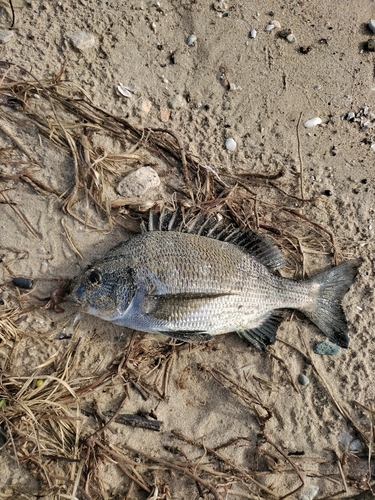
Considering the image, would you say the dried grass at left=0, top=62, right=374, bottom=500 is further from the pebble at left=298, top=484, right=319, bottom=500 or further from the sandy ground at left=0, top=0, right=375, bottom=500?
the pebble at left=298, top=484, right=319, bottom=500

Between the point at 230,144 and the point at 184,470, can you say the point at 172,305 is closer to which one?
the point at 184,470

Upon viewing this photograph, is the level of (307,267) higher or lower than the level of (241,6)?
lower

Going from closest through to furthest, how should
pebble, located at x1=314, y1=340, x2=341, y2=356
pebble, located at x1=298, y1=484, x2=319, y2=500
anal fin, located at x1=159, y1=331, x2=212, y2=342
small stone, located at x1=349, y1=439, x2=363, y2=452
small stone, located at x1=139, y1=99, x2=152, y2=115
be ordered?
1. anal fin, located at x1=159, y1=331, x2=212, y2=342
2. pebble, located at x1=298, y1=484, x2=319, y2=500
3. small stone, located at x1=349, y1=439, x2=363, y2=452
4. pebble, located at x1=314, y1=340, x2=341, y2=356
5. small stone, located at x1=139, y1=99, x2=152, y2=115

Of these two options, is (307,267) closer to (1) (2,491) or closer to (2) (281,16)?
(2) (281,16)

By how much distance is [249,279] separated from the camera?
3838 mm

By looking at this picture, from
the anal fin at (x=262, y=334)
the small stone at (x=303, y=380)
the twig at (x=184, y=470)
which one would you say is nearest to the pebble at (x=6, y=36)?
the anal fin at (x=262, y=334)

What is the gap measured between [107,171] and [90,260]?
930 mm

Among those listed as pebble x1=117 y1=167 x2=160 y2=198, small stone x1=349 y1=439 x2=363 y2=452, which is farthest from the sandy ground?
pebble x1=117 y1=167 x2=160 y2=198

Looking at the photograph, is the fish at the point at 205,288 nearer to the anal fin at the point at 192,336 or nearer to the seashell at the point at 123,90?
the anal fin at the point at 192,336

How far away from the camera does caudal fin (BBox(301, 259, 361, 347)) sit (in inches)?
159

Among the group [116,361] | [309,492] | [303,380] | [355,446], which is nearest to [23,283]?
[116,361]

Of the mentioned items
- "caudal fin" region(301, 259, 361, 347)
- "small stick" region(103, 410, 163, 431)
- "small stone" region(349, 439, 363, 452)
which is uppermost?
"caudal fin" region(301, 259, 361, 347)

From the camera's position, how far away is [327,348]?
4172 mm

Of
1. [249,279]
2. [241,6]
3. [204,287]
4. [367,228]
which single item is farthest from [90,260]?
[241,6]
